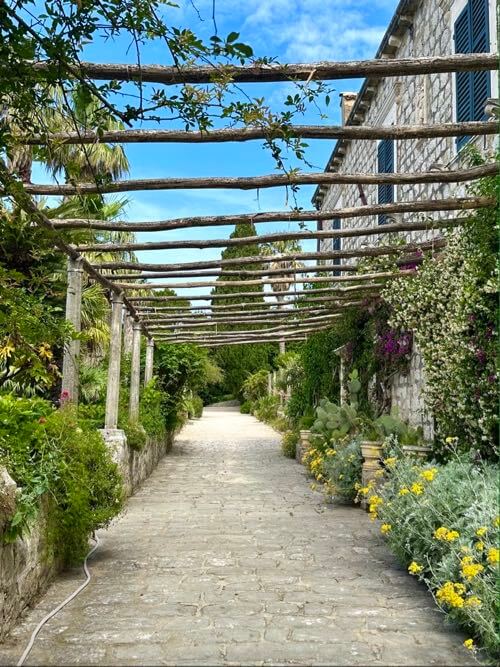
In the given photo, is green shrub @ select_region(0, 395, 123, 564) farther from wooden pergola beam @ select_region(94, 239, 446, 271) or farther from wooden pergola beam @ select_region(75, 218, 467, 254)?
wooden pergola beam @ select_region(94, 239, 446, 271)

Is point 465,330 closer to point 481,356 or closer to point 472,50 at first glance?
point 481,356

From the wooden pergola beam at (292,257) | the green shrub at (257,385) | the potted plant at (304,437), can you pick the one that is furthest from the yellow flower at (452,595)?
the green shrub at (257,385)

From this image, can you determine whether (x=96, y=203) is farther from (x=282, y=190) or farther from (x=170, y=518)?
(x=170, y=518)

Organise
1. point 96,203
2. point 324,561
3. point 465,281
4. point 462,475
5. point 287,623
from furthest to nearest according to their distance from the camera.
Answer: point 465,281, point 324,561, point 462,475, point 96,203, point 287,623

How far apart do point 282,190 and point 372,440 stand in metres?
4.26

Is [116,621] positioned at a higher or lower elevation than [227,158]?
lower

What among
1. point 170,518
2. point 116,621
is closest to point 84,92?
point 116,621

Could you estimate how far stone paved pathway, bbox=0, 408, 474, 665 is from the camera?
3.36 m

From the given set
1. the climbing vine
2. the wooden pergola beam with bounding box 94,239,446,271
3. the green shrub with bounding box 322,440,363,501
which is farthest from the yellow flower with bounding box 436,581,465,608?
the green shrub with bounding box 322,440,363,501

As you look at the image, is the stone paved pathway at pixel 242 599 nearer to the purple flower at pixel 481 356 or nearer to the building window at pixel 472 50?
the purple flower at pixel 481 356

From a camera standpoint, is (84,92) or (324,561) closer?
(84,92)

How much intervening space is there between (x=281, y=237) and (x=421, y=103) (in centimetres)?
398

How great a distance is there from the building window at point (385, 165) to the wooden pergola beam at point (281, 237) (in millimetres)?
3990

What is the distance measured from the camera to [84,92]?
3076 mm
